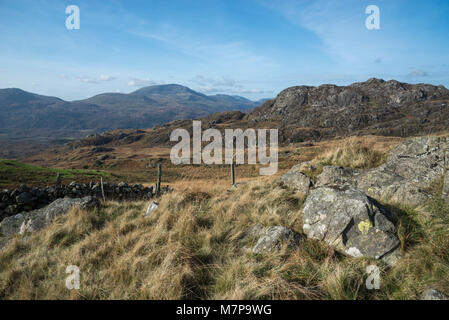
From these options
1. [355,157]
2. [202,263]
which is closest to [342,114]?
[355,157]

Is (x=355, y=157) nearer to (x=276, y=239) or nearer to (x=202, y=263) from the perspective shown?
(x=276, y=239)

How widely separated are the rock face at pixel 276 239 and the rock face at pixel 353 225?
A: 16.6 inches

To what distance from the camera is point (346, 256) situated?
3.85 meters

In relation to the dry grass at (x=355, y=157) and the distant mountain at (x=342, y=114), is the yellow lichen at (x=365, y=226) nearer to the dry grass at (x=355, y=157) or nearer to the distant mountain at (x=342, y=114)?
the dry grass at (x=355, y=157)

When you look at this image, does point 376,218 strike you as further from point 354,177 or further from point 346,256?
point 354,177

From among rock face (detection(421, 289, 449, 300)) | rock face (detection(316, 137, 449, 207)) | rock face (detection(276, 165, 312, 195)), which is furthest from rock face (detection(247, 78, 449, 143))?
rock face (detection(421, 289, 449, 300))

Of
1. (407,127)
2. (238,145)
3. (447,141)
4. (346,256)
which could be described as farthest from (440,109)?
(346,256)

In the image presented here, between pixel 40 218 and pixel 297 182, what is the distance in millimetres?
8068

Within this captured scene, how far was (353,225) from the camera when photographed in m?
4.04

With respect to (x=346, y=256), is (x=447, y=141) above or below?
above

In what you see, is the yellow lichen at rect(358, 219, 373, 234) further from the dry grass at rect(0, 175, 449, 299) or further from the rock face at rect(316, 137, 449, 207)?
the rock face at rect(316, 137, 449, 207)

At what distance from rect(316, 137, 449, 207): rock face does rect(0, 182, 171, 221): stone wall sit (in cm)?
1073

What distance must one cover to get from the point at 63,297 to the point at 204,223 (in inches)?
121

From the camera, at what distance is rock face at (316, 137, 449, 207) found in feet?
16.3
